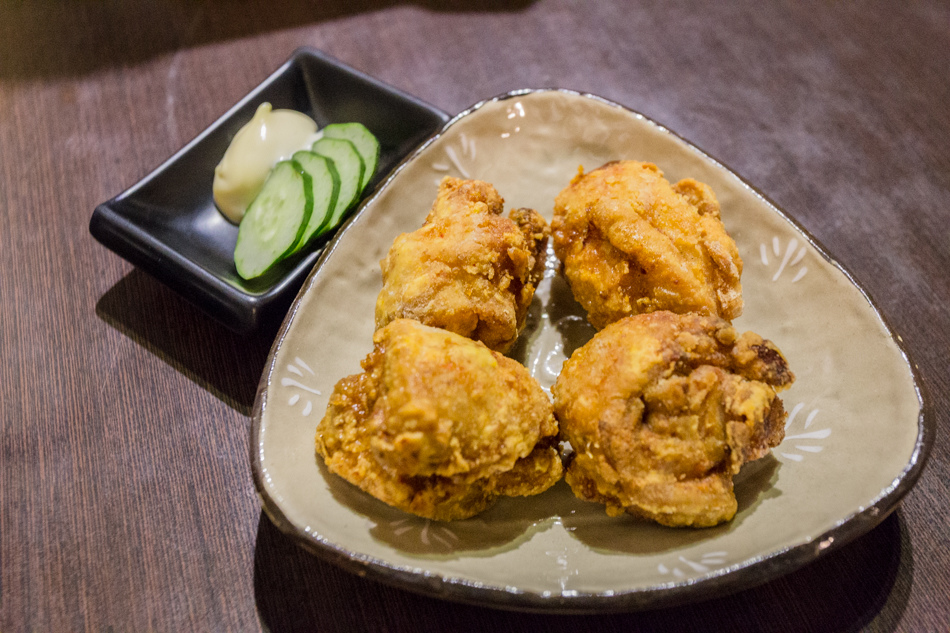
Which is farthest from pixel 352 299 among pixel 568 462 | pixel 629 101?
pixel 629 101

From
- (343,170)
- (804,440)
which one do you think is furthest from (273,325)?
(804,440)

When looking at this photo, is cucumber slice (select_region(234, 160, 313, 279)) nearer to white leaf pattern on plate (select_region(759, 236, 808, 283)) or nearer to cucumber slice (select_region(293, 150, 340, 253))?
cucumber slice (select_region(293, 150, 340, 253))

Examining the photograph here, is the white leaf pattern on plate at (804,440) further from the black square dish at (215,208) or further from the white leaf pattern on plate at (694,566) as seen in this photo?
the black square dish at (215,208)

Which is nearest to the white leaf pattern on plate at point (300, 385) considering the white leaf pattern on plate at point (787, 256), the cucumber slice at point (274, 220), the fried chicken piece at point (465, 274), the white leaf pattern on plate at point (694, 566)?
the fried chicken piece at point (465, 274)

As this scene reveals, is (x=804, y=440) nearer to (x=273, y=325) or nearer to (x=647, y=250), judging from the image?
(x=647, y=250)

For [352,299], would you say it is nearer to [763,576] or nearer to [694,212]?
[694,212]

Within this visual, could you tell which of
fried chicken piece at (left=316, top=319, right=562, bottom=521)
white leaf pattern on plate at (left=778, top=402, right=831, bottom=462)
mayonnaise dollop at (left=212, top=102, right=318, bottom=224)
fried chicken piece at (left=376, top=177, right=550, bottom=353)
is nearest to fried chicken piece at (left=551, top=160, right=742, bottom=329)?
fried chicken piece at (left=376, top=177, right=550, bottom=353)

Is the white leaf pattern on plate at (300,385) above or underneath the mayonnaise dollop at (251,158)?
Result: underneath
